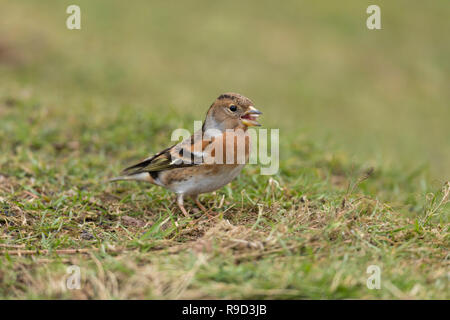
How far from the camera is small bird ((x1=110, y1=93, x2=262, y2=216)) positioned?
4723mm

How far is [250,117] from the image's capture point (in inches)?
196

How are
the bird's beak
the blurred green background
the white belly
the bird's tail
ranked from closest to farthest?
the white belly
the bird's beak
the bird's tail
the blurred green background

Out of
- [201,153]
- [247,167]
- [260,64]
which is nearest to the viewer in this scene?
[201,153]

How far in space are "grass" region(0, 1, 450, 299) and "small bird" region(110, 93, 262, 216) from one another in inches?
10.9

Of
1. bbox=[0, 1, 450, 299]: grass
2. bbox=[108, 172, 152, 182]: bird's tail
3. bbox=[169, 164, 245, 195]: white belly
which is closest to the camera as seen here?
bbox=[0, 1, 450, 299]: grass

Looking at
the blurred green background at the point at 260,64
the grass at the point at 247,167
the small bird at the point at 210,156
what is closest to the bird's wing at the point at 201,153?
the small bird at the point at 210,156

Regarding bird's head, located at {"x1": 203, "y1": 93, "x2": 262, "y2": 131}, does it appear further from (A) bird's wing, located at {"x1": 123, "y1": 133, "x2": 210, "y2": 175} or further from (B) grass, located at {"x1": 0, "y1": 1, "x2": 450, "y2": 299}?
(B) grass, located at {"x1": 0, "y1": 1, "x2": 450, "y2": 299}

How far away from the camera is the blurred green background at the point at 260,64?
30.0ft

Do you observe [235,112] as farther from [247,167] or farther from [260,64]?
[260,64]

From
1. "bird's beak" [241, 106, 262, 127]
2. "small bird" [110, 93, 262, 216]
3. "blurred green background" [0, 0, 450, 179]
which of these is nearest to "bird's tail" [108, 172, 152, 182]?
"small bird" [110, 93, 262, 216]

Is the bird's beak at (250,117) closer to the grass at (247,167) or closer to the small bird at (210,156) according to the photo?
the small bird at (210,156)

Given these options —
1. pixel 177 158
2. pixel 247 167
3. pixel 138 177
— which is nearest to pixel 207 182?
pixel 177 158

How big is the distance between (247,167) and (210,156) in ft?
4.10
